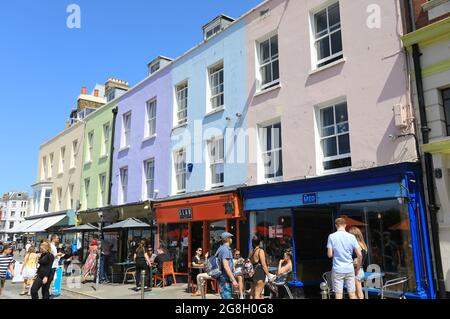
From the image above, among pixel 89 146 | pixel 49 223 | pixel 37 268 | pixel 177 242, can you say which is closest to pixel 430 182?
pixel 37 268

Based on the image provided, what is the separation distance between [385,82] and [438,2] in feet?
6.51

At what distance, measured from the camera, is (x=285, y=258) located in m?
10.6

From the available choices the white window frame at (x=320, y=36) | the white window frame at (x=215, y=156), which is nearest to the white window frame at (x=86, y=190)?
the white window frame at (x=215, y=156)

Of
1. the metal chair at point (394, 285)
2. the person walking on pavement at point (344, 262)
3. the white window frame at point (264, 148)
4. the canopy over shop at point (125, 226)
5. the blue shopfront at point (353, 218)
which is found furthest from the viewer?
the canopy over shop at point (125, 226)

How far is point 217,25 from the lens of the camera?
1647 centimetres

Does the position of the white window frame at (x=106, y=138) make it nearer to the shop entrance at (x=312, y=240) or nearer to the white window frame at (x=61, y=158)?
the white window frame at (x=61, y=158)

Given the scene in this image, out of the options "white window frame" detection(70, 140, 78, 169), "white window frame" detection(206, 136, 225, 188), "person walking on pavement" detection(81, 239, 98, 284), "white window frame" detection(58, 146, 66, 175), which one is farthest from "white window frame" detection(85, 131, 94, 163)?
"white window frame" detection(206, 136, 225, 188)

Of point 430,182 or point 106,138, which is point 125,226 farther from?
point 430,182

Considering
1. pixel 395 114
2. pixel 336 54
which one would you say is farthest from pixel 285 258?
pixel 336 54

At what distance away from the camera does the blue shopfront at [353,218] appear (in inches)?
334

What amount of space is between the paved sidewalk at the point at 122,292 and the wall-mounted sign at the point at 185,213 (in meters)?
2.40

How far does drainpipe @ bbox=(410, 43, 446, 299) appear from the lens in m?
8.16
